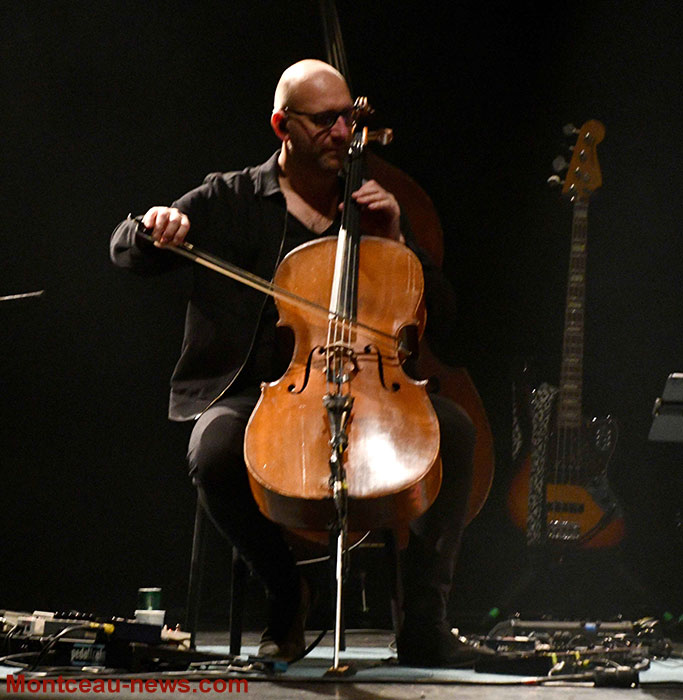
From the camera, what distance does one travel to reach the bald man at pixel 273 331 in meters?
2.01

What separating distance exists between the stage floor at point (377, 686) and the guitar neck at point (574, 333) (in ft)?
3.69

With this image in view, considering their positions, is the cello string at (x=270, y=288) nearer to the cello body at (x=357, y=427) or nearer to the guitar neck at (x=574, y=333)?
the cello body at (x=357, y=427)

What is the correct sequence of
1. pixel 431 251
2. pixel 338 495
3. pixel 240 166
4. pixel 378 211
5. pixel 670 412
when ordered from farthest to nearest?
pixel 240 166 → pixel 431 251 → pixel 670 412 → pixel 378 211 → pixel 338 495

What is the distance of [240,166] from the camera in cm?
328

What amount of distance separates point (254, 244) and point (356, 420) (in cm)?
67

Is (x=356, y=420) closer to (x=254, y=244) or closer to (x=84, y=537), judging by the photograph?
(x=254, y=244)

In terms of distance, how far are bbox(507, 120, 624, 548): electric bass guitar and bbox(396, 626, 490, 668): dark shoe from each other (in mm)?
1031

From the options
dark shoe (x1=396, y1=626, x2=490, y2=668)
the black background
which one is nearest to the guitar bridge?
the black background

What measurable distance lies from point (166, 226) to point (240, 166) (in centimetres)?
131

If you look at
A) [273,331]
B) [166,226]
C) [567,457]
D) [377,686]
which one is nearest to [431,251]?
[567,457]

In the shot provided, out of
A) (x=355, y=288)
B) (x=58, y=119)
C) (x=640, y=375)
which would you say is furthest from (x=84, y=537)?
(x=640, y=375)

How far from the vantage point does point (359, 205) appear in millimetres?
2127

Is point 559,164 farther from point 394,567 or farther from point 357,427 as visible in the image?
point 357,427

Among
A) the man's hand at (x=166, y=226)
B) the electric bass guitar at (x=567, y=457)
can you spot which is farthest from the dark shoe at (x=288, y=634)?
the electric bass guitar at (x=567, y=457)
